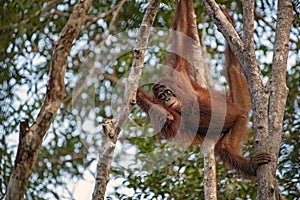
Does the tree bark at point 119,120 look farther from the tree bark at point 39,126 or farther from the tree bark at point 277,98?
the tree bark at point 277,98

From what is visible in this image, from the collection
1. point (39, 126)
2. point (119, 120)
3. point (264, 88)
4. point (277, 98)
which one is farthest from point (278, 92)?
point (39, 126)

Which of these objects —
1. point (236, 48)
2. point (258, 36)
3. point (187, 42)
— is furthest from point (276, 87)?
point (258, 36)

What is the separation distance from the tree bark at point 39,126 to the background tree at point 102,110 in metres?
2.22

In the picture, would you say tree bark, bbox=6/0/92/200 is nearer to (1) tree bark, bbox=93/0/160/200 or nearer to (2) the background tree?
(1) tree bark, bbox=93/0/160/200

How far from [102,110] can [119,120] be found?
10.4 ft

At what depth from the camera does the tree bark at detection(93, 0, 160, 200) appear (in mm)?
3037

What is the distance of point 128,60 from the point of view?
6.77m

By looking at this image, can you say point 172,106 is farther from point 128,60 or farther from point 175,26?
point 128,60

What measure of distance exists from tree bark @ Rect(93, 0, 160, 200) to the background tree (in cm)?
172

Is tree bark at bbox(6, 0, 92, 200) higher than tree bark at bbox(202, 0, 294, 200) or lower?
lower

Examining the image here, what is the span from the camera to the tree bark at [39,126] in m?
2.72

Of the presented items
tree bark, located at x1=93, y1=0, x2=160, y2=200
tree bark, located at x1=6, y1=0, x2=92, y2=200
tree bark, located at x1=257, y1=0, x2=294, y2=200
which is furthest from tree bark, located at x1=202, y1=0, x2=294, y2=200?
tree bark, located at x1=6, y1=0, x2=92, y2=200

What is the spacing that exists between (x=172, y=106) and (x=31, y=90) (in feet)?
7.19

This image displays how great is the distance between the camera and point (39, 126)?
2.83m
